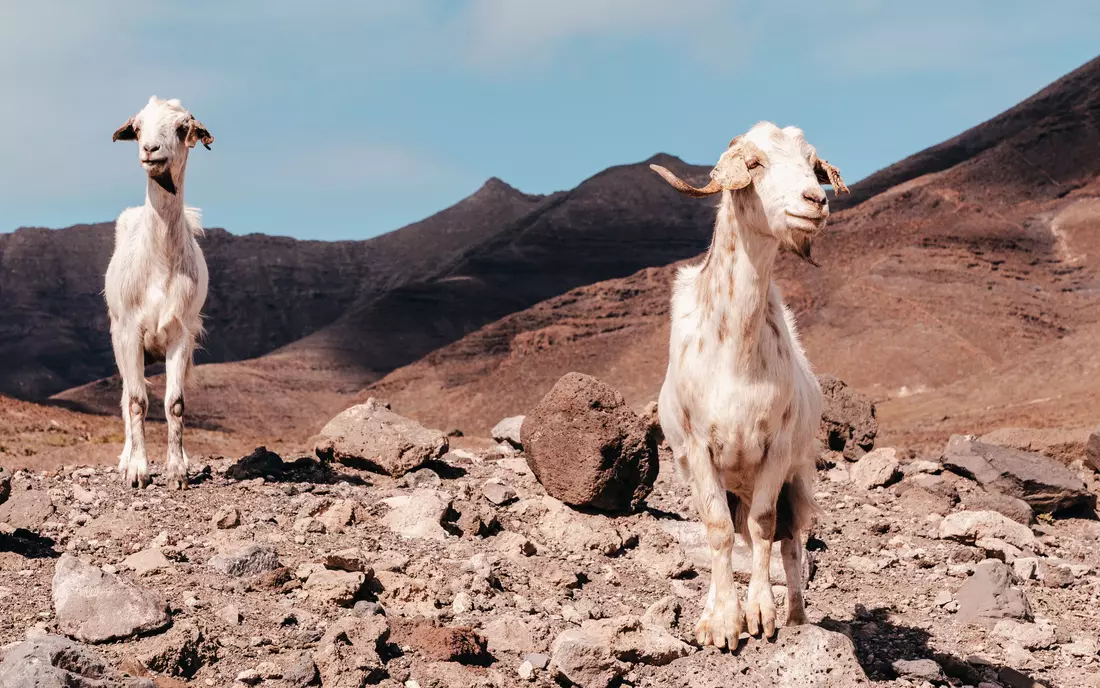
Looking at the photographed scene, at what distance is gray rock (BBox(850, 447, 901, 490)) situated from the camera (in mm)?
12328

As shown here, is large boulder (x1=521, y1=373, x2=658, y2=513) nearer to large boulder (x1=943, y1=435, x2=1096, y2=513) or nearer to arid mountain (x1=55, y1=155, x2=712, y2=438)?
large boulder (x1=943, y1=435, x2=1096, y2=513)

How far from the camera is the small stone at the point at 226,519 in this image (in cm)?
891

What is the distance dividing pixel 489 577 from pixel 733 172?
399 centimetres

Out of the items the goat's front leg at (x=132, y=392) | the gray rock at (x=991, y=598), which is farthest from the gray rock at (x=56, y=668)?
the gray rock at (x=991, y=598)

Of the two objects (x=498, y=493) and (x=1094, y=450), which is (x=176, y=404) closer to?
(x=498, y=493)

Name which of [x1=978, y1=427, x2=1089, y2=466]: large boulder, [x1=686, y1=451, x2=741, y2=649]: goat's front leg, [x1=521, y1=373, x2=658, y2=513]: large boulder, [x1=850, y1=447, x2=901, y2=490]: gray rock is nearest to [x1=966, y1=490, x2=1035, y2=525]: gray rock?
A: [x1=850, y1=447, x2=901, y2=490]: gray rock

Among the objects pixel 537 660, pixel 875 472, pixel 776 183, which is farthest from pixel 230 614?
pixel 875 472

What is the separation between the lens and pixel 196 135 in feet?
33.8

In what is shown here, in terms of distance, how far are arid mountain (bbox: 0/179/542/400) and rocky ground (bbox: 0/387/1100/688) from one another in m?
78.6

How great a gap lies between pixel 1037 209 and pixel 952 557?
47372 millimetres

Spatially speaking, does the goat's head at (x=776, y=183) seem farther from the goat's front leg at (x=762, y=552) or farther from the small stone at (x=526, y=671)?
the small stone at (x=526, y=671)

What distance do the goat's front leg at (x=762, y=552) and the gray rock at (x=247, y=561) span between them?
359cm

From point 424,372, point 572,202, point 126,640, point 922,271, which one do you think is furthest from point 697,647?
point 572,202

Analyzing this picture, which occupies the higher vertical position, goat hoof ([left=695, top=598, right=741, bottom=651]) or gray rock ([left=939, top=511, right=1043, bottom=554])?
goat hoof ([left=695, top=598, right=741, bottom=651])
